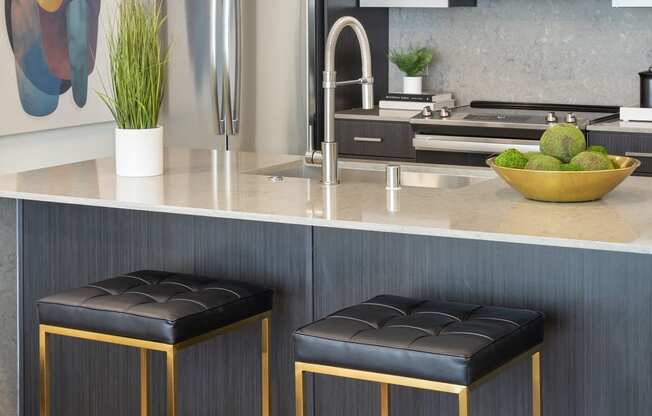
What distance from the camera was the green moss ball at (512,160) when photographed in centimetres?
306

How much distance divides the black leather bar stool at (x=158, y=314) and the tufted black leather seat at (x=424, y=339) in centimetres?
34

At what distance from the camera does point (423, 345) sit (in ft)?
8.07

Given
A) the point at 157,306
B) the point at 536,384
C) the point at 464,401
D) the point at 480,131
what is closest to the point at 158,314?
the point at 157,306

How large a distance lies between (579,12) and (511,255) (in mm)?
2802

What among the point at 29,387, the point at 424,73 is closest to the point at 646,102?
the point at 424,73

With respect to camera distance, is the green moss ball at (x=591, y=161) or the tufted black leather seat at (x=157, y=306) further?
the green moss ball at (x=591, y=161)

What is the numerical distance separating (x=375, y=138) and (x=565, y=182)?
2387 mm

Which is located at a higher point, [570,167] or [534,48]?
[534,48]

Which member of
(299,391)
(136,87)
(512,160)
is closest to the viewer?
(299,391)

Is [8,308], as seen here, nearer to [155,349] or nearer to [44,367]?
[44,367]

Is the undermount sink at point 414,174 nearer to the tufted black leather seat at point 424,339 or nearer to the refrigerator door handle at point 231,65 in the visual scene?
the tufted black leather seat at point 424,339

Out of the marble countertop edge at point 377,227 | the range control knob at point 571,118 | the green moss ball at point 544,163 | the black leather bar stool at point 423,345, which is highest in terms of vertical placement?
the range control knob at point 571,118

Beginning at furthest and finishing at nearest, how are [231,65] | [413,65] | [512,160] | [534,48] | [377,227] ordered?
[413,65] → [534,48] → [231,65] → [512,160] → [377,227]

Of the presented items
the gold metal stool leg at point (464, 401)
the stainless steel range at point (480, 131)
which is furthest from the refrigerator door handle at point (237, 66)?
the gold metal stool leg at point (464, 401)
